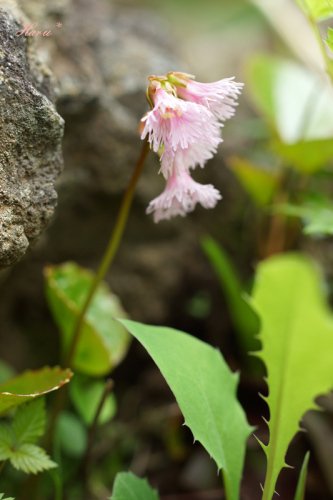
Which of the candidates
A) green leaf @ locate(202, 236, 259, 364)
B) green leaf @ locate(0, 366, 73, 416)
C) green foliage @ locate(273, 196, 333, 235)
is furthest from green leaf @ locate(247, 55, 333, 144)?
green leaf @ locate(0, 366, 73, 416)

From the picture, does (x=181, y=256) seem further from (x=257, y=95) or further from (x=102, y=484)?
(x=102, y=484)

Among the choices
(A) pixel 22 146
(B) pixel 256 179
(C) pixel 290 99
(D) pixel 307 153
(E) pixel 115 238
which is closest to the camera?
(A) pixel 22 146

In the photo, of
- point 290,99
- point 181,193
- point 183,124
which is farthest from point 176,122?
point 290,99

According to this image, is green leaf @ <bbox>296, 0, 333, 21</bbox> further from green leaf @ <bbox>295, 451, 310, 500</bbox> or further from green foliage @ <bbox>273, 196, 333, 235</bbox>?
green leaf @ <bbox>295, 451, 310, 500</bbox>

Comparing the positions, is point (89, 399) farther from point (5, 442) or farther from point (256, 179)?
point (256, 179)

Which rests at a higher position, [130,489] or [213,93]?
[213,93]
